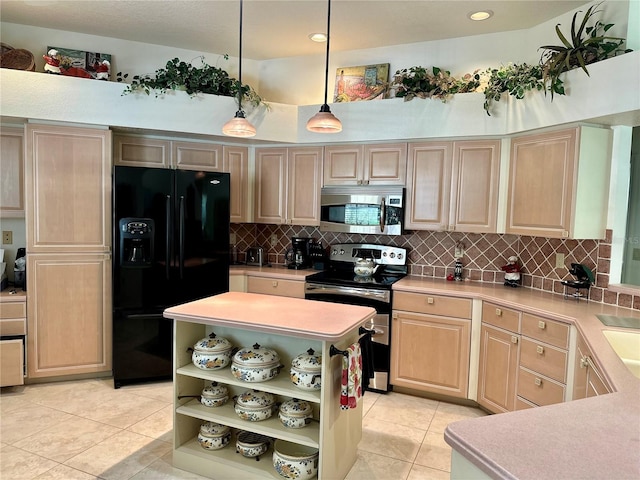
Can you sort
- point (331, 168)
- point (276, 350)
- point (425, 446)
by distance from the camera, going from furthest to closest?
1. point (331, 168)
2. point (425, 446)
3. point (276, 350)

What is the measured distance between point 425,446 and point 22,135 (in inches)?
157

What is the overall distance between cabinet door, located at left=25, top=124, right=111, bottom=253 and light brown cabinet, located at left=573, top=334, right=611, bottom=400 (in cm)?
350

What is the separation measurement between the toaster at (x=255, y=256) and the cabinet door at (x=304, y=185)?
1.87ft

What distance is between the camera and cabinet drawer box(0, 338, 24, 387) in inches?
128

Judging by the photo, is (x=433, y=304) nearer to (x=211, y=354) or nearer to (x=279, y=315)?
(x=279, y=315)

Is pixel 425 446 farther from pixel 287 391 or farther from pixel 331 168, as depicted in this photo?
pixel 331 168

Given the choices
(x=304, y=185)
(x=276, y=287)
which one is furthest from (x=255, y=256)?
(x=304, y=185)

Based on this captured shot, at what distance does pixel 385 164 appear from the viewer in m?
3.75

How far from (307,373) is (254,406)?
406mm

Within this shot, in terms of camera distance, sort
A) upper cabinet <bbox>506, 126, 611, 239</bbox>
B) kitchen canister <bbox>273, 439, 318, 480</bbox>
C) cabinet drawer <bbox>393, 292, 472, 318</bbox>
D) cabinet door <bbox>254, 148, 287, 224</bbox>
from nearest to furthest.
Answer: kitchen canister <bbox>273, 439, 318, 480</bbox>
upper cabinet <bbox>506, 126, 611, 239</bbox>
cabinet drawer <bbox>393, 292, 472, 318</bbox>
cabinet door <bbox>254, 148, 287, 224</bbox>

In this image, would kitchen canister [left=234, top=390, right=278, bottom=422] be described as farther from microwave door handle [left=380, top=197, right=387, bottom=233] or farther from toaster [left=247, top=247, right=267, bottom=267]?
toaster [left=247, top=247, right=267, bottom=267]

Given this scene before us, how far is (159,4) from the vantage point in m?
3.18

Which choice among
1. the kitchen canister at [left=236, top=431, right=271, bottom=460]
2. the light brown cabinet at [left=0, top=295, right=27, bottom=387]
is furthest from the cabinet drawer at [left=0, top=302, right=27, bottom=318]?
the kitchen canister at [left=236, top=431, right=271, bottom=460]

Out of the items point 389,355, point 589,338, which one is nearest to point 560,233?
point 589,338
